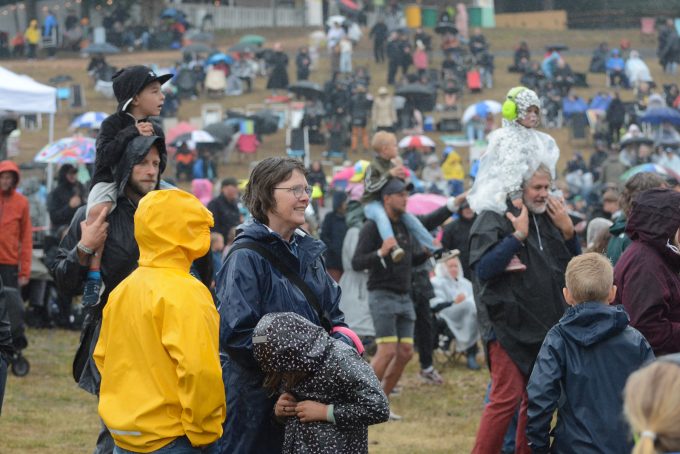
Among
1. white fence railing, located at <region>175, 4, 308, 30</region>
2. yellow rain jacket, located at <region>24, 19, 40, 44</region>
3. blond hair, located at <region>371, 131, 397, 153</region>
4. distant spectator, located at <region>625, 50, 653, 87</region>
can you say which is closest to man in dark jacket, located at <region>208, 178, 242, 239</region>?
blond hair, located at <region>371, 131, 397, 153</region>

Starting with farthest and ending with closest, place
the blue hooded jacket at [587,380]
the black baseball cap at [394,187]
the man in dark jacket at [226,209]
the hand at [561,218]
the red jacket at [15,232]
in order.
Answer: the man in dark jacket at [226,209]
the red jacket at [15,232]
the black baseball cap at [394,187]
the hand at [561,218]
the blue hooded jacket at [587,380]

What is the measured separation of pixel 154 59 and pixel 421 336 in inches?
1528

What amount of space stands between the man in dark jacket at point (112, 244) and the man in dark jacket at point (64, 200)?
9.76 metres

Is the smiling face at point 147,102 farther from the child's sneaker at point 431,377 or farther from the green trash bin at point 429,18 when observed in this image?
the green trash bin at point 429,18

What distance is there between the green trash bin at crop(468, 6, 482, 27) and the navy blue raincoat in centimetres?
5111

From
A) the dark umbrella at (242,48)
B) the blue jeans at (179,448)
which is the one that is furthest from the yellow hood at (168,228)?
the dark umbrella at (242,48)

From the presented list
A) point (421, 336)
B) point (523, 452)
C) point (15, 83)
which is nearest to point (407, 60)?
point (15, 83)

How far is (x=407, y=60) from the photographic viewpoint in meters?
42.9

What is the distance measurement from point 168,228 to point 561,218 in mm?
2732

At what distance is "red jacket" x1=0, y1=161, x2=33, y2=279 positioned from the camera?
11.6m

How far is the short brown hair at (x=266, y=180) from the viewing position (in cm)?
483

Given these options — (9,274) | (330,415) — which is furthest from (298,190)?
(9,274)

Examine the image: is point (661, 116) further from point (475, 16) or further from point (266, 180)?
point (266, 180)

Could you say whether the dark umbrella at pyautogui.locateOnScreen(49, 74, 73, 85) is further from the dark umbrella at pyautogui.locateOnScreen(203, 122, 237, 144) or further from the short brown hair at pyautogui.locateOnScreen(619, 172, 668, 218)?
the short brown hair at pyautogui.locateOnScreen(619, 172, 668, 218)
